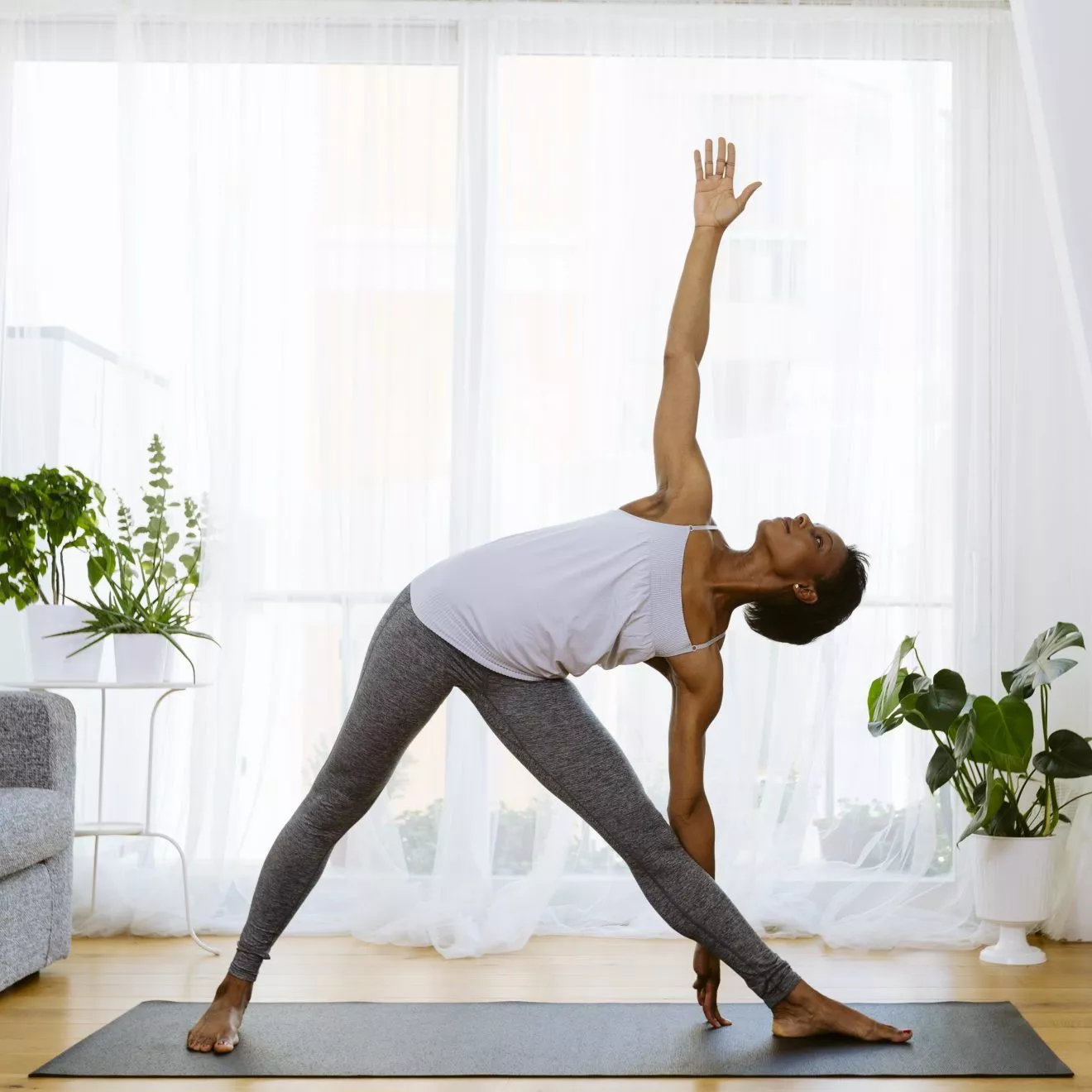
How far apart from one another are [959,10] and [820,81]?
424mm

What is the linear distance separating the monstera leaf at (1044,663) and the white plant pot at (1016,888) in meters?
0.38

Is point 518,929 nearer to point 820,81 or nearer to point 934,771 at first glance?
point 934,771

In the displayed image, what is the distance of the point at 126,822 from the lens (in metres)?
3.24

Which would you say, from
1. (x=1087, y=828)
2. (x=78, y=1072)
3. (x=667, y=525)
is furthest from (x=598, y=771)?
(x=1087, y=828)

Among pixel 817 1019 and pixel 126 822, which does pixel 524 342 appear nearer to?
pixel 126 822

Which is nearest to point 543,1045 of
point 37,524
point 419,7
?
point 37,524

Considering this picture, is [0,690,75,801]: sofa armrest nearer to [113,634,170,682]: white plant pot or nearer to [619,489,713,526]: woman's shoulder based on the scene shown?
[113,634,170,682]: white plant pot

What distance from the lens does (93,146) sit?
3.48 m

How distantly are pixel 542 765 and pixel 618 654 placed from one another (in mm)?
238

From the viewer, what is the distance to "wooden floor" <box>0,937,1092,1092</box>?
208 centimetres

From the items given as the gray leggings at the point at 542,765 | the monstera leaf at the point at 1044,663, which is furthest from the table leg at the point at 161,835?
the monstera leaf at the point at 1044,663

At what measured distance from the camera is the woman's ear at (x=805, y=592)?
2.20m

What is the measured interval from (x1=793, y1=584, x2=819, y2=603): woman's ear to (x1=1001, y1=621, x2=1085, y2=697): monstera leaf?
923mm

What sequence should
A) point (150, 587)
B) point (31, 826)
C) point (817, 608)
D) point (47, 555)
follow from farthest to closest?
point (150, 587) < point (47, 555) < point (31, 826) < point (817, 608)
